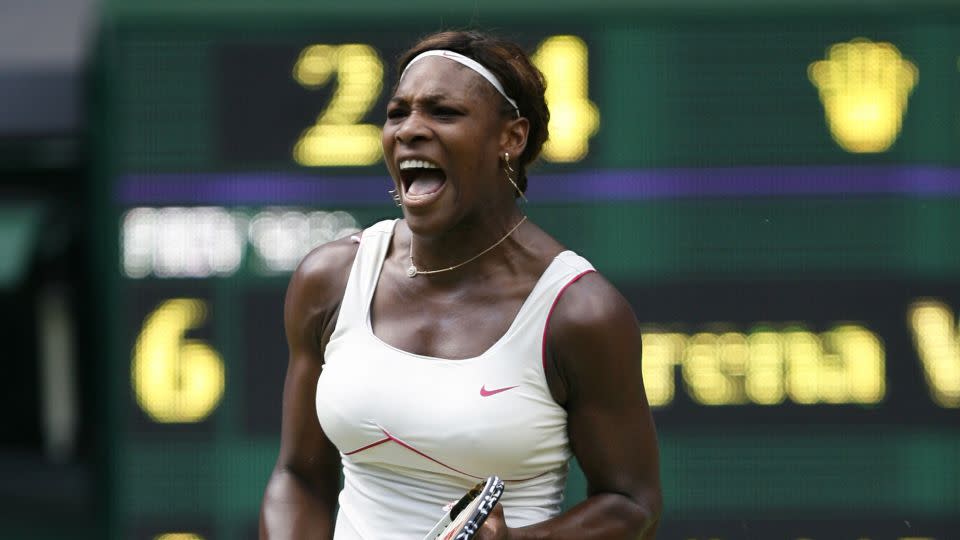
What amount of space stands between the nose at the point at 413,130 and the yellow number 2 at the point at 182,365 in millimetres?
2785

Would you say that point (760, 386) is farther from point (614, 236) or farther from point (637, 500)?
point (637, 500)

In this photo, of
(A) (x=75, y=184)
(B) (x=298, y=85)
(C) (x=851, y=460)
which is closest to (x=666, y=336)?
(C) (x=851, y=460)

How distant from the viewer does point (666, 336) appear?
506 cm

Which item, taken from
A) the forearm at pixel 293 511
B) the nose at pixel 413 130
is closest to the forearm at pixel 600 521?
the forearm at pixel 293 511

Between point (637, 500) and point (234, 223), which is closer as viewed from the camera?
point (637, 500)

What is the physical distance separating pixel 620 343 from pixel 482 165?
346 millimetres

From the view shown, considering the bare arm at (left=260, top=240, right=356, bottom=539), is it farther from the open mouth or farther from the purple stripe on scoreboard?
the purple stripe on scoreboard

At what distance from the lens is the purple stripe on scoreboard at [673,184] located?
509 centimetres

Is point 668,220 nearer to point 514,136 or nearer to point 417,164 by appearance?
point 514,136

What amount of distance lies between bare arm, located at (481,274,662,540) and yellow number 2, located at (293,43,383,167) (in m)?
2.72

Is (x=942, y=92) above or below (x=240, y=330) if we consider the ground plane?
above

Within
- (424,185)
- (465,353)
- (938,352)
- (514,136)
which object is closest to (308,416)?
(465,353)

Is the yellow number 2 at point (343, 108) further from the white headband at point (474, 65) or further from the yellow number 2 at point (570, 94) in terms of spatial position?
the white headband at point (474, 65)

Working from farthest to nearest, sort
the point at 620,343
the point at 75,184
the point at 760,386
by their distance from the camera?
1. the point at 75,184
2. the point at 760,386
3. the point at 620,343
